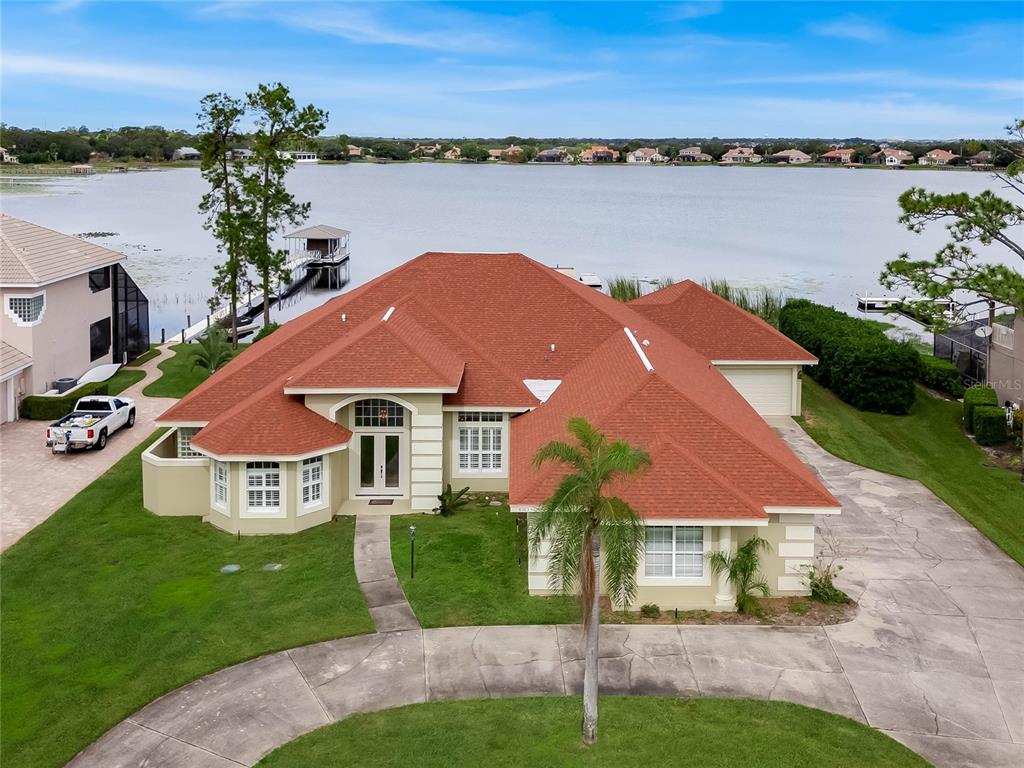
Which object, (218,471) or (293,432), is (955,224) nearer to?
(293,432)

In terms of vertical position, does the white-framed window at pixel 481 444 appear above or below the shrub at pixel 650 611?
above

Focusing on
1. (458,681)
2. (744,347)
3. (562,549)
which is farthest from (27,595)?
(744,347)

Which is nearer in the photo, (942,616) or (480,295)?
(942,616)

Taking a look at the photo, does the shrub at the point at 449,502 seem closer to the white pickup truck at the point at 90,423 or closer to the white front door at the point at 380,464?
the white front door at the point at 380,464

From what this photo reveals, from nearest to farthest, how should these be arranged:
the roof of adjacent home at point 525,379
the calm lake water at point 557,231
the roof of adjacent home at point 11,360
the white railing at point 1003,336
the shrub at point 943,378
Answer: the roof of adjacent home at point 525,379 → the roof of adjacent home at point 11,360 → the white railing at point 1003,336 → the shrub at point 943,378 → the calm lake water at point 557,231

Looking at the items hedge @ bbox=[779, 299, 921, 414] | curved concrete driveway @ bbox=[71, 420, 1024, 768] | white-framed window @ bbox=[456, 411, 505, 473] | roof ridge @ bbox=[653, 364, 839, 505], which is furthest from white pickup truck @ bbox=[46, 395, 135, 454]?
hedge @ bbox=[779, 299, 921, 414]

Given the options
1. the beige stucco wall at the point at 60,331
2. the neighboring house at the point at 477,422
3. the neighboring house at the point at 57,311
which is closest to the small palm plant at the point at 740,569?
the neighboring house at the point at 477,422
